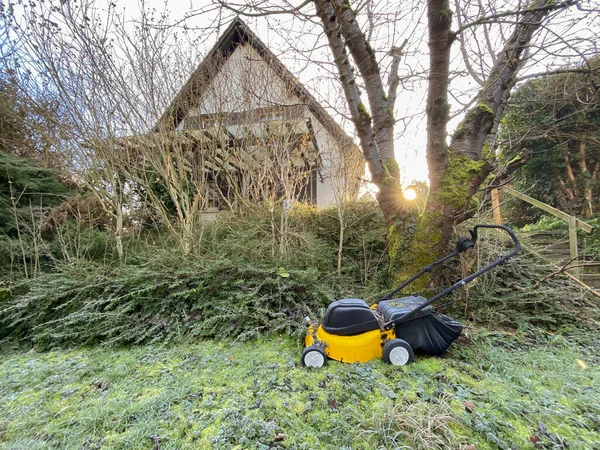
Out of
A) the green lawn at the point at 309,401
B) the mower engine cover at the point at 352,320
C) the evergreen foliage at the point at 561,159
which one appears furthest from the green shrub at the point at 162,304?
the evergreen foliage at the point at 561,159

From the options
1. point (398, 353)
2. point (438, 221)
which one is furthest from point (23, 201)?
point (438, 221)

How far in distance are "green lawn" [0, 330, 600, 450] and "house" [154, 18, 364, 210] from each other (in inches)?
114

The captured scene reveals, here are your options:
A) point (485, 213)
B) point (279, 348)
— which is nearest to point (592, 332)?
point (485, 213)

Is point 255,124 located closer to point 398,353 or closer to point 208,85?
point 208,85

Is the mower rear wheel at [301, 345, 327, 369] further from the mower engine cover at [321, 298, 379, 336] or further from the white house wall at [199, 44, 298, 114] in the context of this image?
the white house wall at [199, 44, 298, 114]

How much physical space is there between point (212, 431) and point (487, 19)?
4.02 metres

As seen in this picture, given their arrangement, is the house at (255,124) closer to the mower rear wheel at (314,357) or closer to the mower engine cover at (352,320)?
the mower engine cover at (352,320)

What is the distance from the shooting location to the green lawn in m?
1.41

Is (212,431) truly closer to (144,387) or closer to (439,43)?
(144,387)

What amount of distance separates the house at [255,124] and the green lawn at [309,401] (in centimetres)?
289

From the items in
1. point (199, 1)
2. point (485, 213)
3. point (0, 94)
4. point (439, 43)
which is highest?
point (0, 94)

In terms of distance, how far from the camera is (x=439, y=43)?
2676 millimetres

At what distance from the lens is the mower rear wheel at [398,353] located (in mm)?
2127

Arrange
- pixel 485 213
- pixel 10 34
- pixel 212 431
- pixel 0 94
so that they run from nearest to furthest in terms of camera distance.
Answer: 1. pixel 212 431
2. pixel 485 213
3. pixel 10 34
4. pixel 0 94
